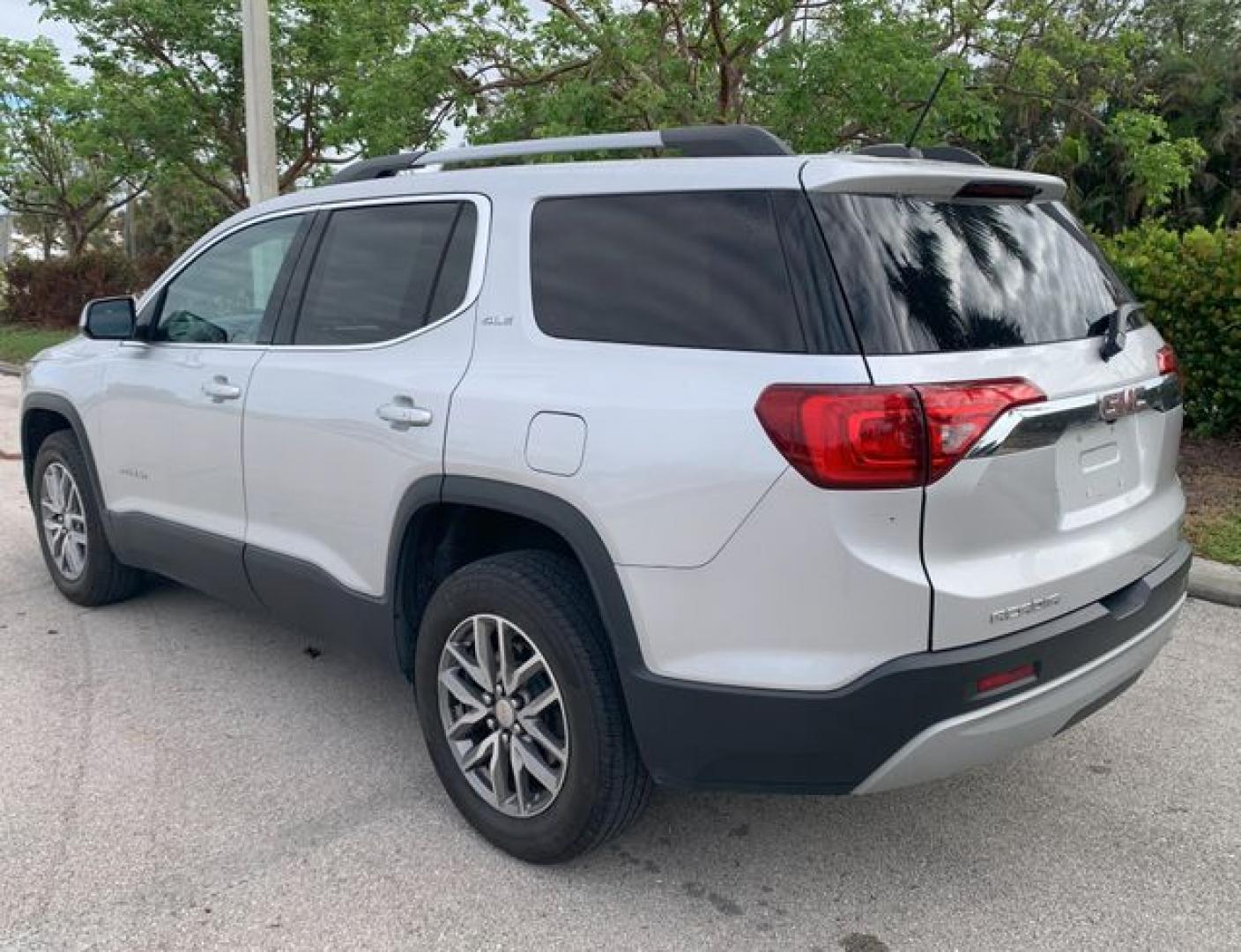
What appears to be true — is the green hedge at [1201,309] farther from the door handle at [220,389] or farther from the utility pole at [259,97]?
the utility pole at [259,97]

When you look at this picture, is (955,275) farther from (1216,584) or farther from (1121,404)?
(1216,584)

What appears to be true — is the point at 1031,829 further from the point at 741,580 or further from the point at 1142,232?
the point at 1142,232

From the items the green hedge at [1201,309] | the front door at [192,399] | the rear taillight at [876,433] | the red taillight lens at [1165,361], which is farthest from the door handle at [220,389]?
the green hedge at [1201,309]

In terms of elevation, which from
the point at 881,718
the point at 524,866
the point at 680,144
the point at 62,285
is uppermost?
the point at 62,285

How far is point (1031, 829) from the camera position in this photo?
3.01 meters

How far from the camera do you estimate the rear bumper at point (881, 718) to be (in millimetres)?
2242

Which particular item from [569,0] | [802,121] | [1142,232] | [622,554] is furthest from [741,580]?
[569,0]

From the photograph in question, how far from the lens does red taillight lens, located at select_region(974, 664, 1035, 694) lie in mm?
2289

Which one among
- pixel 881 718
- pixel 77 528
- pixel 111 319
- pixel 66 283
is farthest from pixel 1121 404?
pixel 66 283

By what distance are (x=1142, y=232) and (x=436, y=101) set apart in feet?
21.4

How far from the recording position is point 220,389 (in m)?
3.67

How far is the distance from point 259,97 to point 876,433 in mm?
8768

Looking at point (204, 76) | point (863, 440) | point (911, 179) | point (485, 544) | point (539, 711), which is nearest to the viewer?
point (863, 440)

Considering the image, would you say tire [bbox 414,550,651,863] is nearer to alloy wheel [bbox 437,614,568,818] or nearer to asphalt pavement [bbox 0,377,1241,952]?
alloy wheel [bbox 437,614,568,818]
